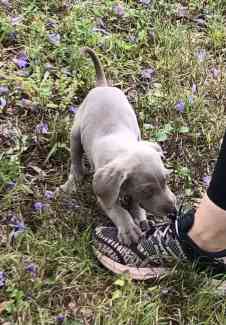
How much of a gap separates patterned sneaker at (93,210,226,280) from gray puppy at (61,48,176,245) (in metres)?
0.06

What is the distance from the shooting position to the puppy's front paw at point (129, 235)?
3.21m

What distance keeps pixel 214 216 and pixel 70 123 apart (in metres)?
1.24

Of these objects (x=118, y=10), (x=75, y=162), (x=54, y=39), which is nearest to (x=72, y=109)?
(x=75, y=162)

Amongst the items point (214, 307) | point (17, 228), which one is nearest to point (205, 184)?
point (214, 307)

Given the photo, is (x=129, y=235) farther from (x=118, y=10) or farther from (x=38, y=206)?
(x=118, y=10)

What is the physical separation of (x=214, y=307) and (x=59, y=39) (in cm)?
211

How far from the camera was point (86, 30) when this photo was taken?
4.44m

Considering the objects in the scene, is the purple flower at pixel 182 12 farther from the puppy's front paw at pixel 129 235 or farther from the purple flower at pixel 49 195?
the puppy's front paw at pixel 129 235

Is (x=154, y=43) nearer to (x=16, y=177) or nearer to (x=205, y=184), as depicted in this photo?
(x=205, y=184)

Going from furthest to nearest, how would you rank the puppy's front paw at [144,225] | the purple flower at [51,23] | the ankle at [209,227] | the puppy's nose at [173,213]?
the purple flower at [51,23] < the puppy's front paw at [144,225] < the puppy's nose at [173,213] < the ankle at [209,227]

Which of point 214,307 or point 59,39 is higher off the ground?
point 59,39

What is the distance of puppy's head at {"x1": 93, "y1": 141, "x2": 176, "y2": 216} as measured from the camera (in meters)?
3.10

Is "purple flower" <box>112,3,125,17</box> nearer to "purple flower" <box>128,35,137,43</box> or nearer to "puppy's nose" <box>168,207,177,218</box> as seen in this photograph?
"purple flower" <box>128,35,137,43</box>

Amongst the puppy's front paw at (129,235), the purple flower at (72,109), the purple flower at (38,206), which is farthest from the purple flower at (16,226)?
the purple flower at (72,109)
